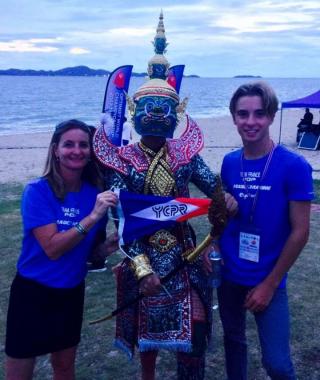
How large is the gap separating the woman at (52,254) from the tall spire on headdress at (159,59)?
916 mm

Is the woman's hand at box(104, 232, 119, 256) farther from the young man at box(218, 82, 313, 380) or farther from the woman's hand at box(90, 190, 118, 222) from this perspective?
the young man at box(218, 82, 313, 380)

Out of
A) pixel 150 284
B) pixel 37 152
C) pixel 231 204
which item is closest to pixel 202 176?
pixel 231 204

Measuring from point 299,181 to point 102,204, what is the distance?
117cm

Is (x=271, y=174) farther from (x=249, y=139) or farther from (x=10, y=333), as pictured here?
(x=10, y=333)

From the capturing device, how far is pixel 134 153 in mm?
3199

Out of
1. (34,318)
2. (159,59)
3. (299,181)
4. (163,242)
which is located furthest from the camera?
(159,59)

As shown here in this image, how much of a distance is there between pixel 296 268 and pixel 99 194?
13.6 ft

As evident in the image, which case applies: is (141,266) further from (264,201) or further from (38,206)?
(264,201)

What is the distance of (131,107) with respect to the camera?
3.25 metres

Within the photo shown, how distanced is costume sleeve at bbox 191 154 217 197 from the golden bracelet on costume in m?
0.63

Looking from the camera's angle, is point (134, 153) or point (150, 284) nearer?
point (150, 284)

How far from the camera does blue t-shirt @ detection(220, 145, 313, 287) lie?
2811 mm

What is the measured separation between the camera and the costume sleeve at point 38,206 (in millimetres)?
2861

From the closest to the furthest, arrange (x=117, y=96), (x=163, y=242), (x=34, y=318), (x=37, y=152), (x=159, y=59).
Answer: (x=34, y=318) < (x=163, y=242) < (x=159, y=59) < (x=117, y=96) < (x=37, y=152)
